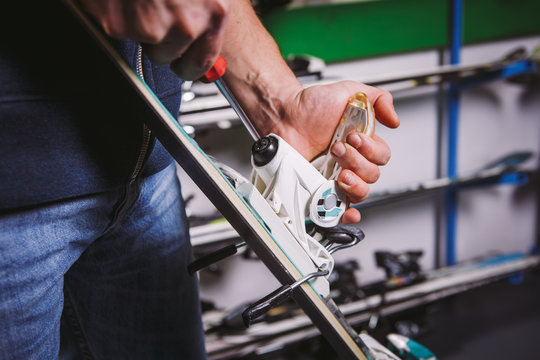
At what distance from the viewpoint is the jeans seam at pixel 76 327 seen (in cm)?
59

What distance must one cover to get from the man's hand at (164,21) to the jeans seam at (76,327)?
1.31 feet

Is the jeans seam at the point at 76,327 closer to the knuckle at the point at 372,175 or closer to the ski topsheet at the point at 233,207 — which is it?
the ski topsheet at the point at 233,207

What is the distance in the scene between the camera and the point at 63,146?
1.36ft

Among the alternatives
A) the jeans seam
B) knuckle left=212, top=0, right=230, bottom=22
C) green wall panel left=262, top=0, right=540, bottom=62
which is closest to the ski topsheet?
knuckle left=212, top=0, right=230, bottom=22

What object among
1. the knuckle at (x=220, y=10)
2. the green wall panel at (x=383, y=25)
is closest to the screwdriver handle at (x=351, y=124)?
the knuckle at (x=220, y=10)

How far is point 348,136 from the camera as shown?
25.5 inches

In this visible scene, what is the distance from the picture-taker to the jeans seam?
59 centimetres

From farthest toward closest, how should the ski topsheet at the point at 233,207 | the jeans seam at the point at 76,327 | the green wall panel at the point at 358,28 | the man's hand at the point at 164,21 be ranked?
the green wall panel at the point at 358,28 → the jeans seam at the point at 76,327 → the ski topsheet at the point at 233,207 → the man's hand at the point at 164,21

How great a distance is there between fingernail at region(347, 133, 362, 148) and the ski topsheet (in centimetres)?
20

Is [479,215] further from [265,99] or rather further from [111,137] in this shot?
[111,137]

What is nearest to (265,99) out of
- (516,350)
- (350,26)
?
(350,26)

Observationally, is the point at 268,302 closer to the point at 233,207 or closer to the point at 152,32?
the point at 233,207

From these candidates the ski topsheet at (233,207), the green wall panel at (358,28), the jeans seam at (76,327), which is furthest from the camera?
the green wall panel at (358,28)

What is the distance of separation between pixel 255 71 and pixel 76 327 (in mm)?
486
